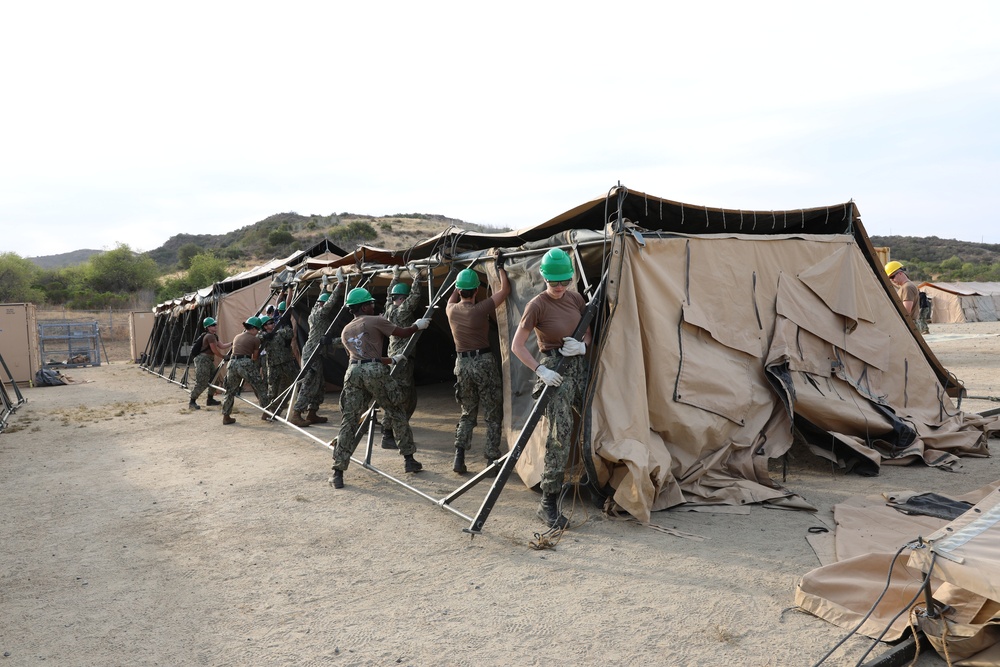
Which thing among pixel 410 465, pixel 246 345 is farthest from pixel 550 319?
pixel 246 345

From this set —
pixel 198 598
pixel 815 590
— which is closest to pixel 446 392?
pixel 198 598

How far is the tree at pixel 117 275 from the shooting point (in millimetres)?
46219

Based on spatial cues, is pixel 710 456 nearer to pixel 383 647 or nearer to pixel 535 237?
pixel 535 237

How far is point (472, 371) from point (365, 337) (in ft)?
3.80

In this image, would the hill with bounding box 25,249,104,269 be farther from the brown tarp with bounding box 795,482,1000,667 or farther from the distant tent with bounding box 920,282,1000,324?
the brown tarp with bounding box 795,482,1000,667

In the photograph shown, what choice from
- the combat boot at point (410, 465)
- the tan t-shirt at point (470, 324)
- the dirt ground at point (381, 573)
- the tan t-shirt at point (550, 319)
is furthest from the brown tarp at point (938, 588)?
the combat boot at point (410, 465)

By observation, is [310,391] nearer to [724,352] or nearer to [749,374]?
[724,352]

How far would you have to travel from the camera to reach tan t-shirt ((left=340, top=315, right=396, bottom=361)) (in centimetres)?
696

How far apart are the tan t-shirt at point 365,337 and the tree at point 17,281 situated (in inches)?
1612

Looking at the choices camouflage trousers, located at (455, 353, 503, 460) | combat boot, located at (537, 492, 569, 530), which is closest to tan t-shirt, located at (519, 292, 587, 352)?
combat boot, located at (537, 492, 569, 530)

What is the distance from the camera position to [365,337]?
6961mm

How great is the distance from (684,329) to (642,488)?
1626 millimetres

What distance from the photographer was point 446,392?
13242 millimetres

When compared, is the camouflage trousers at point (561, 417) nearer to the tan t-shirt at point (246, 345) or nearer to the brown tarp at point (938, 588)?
the brown tarp at point (938, 588)
